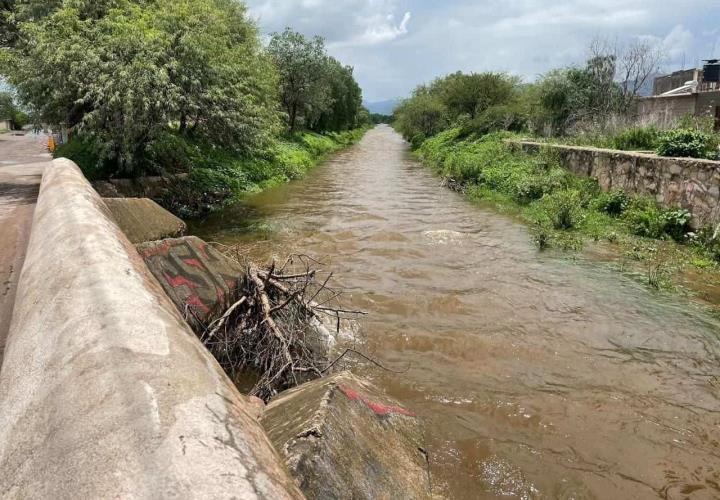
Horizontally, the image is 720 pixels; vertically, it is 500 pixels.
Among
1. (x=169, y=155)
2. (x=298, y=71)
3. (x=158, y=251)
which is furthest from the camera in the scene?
(x=298, y=71)

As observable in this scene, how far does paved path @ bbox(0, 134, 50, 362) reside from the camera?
19.0 feet

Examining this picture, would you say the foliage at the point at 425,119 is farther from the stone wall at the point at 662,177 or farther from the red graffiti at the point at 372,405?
the red graffiti at the point at 372,405

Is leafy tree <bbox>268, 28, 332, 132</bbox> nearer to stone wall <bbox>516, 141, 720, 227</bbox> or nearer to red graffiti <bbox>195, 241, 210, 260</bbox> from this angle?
stone wall <bbox>516, 141, 720, 227</bbox>

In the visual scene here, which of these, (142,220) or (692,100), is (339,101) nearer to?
(692,100)

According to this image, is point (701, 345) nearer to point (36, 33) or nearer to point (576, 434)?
point (576, 434)

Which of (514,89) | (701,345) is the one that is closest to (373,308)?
(701,345)

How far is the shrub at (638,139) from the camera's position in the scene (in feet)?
49.4

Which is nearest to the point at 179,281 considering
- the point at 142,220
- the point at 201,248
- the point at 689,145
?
the point at 201,248

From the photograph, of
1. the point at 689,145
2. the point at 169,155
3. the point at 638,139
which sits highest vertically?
the point at 638,139

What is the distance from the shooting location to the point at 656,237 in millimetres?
11570

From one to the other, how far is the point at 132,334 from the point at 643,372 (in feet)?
19.4

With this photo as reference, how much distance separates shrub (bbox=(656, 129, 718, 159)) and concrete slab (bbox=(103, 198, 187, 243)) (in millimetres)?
12075

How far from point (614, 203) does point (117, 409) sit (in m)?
14.4

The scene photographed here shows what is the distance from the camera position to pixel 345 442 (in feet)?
10.4
